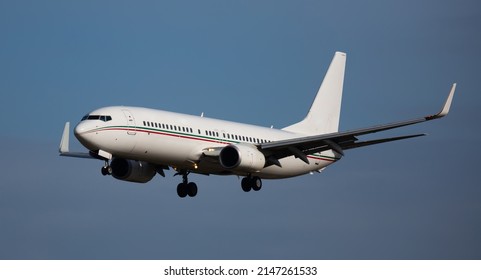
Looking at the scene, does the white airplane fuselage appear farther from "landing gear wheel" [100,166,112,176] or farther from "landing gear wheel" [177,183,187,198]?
"landing gear wheel" [177,183,187,198]

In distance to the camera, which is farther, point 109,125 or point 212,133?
point 212,133

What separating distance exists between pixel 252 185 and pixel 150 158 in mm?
8517

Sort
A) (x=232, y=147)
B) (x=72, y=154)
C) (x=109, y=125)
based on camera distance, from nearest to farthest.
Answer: (x=109, y=125)
(x=232, y=147)
(x=72, y=154)

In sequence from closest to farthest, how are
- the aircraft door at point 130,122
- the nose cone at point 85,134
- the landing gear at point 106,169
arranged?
the nose cone at point 85,134 < the aircraft door at point 130,122 < the landing gear at point 106,169

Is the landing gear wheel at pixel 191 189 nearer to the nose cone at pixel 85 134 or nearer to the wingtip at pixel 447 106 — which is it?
the nose cone at pixel 85 134

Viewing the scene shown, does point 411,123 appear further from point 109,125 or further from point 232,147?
point 109,125

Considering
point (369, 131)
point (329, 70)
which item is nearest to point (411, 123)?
point (369, 131)

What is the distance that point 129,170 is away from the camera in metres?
71.6

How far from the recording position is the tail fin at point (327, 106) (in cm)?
8231

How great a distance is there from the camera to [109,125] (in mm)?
64688

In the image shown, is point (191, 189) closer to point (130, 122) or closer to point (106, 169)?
point (106, 169)

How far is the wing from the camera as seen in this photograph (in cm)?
6868

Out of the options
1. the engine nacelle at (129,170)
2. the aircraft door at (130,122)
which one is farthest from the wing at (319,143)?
the aircraft door at (130,122)

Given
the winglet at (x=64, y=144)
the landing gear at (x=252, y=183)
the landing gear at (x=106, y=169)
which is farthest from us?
the winglet at (x=64, y=144)
